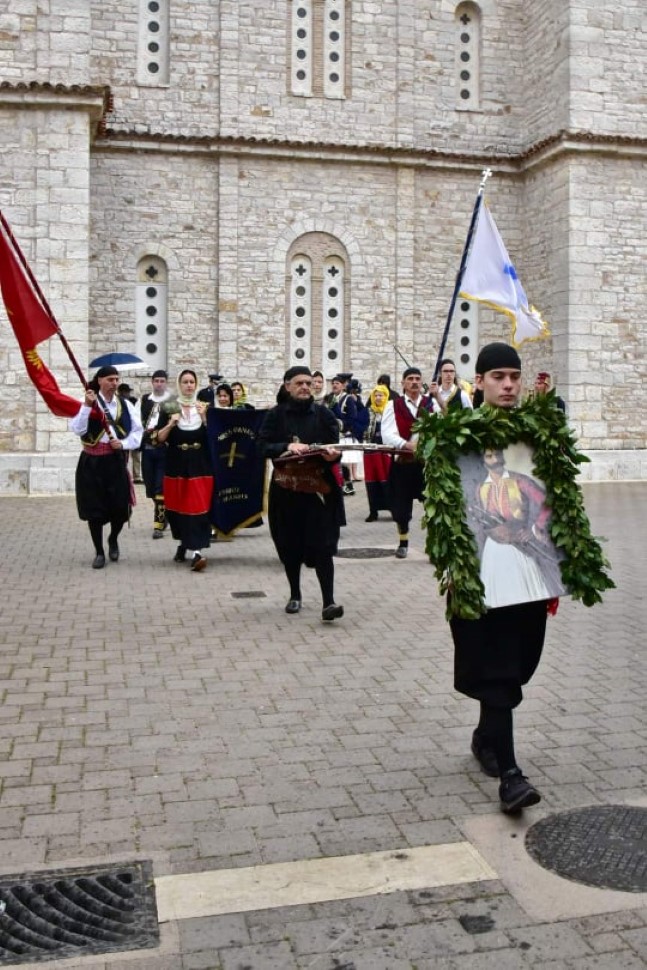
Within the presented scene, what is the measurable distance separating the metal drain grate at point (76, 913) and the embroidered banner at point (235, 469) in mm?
7422

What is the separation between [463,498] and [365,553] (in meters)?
7.29

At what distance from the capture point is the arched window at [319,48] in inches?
850

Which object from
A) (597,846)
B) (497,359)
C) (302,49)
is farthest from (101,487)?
(302,49)

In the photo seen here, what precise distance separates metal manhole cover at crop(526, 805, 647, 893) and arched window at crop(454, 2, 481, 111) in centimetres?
2068

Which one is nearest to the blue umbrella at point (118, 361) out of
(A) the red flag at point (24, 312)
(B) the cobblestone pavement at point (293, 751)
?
(A) the red flag at point (24, 312)

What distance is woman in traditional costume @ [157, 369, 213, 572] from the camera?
35.0ft

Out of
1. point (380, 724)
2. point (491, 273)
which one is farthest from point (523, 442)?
point (491, 273)

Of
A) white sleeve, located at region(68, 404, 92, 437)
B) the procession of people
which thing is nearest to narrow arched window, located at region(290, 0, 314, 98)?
the procession of people

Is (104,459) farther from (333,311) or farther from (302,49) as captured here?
(302,49)

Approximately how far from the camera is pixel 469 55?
892 inches

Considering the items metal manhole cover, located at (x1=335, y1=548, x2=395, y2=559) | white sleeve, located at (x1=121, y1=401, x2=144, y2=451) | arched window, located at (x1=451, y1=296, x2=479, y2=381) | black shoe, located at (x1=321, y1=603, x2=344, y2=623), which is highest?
arched window, located at (x1=451, y1=296, x2=479, y2=381)

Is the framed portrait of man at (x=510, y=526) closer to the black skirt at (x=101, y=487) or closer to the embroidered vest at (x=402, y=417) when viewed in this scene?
the embroidered vest at (x=402, y=417)

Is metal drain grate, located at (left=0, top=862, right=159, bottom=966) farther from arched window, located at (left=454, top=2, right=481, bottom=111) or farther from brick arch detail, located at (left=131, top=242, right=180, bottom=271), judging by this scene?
arched window, located at (left=454, top=2, right=481, bottom=111)

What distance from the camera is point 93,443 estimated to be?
1050cm
